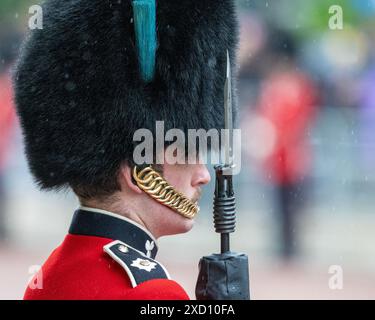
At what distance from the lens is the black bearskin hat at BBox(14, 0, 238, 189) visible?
2.22 metres

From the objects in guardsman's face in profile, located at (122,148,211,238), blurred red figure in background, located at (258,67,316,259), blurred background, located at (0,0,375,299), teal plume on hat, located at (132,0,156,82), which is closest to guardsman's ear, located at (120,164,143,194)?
guardsman's face in profile, located at (122,148,211,238)

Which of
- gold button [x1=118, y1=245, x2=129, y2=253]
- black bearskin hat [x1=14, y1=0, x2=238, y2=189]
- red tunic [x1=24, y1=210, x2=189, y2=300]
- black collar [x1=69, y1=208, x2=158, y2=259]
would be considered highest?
black bearskin hat [x1=14, y1=0, x2=238, y2=189]

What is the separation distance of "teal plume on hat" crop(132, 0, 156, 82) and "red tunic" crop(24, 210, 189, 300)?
15.4 inches

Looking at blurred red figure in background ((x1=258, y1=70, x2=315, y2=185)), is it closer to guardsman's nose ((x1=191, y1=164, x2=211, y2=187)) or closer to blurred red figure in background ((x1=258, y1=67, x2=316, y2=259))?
blurred red figure in background ((x1=258, y1=67, x2=316, y2=259))

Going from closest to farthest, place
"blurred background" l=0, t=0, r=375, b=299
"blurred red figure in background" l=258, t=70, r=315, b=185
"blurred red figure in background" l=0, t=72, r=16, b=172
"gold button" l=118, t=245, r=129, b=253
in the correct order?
"gold button" l=118, t=245, r=129, b=253
"blurred background" l=0, t=0, r=375, b=299
"blurred red figure in background" l=258, t=70, r=315, b=185
"blurred red figure in background" l=0, t=72, r=16, b=172

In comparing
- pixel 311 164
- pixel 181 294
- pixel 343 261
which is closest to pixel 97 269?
pixel 181 294

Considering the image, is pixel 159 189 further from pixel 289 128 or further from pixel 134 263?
pixel 289 128

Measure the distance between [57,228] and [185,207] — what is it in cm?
560

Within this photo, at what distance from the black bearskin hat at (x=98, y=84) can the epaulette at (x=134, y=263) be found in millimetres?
189

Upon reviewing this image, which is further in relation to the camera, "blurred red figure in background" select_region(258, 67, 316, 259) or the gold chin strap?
"blurred red figure in background" select_region(258, 67, 316, 259)

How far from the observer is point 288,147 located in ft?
21.6

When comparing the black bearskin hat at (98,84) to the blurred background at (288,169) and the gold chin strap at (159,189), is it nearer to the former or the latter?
the gold chin strap at (159,189)

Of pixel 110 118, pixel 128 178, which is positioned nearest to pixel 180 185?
pixel 128 178
